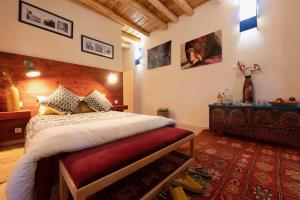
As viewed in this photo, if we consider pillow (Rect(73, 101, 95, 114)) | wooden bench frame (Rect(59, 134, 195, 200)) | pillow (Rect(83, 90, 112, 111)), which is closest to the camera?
wooden bench frame (Rect(59, 134, 195, 200))

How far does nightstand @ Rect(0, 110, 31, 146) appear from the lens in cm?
222

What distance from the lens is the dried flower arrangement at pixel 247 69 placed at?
258 cm

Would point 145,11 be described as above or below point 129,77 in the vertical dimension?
above

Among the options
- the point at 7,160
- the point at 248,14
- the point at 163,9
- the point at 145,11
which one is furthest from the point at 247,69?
the point at 7,160

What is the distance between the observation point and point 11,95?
228cm

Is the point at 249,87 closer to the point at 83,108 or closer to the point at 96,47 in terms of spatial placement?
the point at 83,108

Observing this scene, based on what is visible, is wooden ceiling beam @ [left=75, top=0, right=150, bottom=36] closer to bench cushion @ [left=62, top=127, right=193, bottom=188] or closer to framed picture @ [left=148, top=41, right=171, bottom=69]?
framed picture @ [left=148, top=41, right=171, bottom=69]

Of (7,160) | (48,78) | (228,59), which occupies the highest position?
(228,59)

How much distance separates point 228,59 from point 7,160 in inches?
168

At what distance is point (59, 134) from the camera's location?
1096 millimetres

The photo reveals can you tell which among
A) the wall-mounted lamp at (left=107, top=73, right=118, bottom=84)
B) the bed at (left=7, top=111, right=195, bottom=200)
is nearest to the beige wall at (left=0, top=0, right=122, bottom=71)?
the wall-mounted lamp at (left=107, top=73, right=118, bottom=84)

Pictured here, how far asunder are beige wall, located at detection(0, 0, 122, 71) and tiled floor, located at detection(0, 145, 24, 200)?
1749 mm

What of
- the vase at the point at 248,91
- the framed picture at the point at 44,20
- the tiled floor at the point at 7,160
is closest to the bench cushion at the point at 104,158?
the tiled floor at the point at 7,160

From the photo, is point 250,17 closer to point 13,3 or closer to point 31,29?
point 31,29
